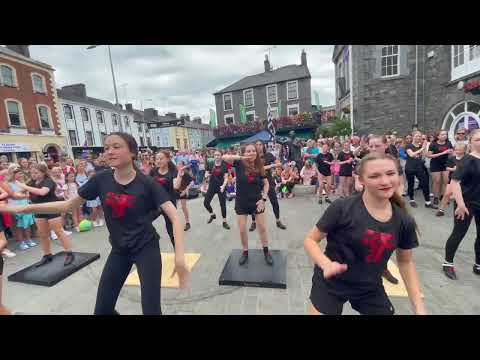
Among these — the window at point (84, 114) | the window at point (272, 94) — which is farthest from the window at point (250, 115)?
the window at point (84, 114)

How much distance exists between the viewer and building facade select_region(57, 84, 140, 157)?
28.6 m

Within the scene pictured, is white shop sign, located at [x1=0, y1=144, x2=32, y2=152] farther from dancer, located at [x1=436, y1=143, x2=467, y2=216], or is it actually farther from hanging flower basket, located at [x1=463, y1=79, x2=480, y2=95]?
hanging flower basket, located at [x1=463, y1=79, x2=480, y2=95]

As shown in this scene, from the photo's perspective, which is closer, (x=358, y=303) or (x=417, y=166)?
(x=358, y=303)

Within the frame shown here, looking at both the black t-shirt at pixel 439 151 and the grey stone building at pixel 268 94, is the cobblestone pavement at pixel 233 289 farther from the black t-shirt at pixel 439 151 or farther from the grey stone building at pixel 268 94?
the grey stone building at pixel 268 94

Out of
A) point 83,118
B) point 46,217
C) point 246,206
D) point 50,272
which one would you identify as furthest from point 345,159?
point 83,118

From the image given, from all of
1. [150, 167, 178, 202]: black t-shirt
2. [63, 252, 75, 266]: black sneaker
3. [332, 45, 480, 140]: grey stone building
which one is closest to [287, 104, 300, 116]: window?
[332, 45, 480, 140]: grey stone building

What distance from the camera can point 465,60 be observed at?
451 inches

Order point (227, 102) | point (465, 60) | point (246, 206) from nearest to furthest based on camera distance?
1. point (246, 206)
2. point (465, 60)
3. point (227, 102)

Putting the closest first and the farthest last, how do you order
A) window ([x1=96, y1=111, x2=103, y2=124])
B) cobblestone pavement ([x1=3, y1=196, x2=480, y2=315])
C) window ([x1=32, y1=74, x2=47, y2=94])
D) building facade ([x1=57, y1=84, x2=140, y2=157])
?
cobblestone pavement ([x1=3, y1=196, x2=480, y2=315]) → window ([x1=32, y1=74, x2=47, y2=94]) → building facade ([x1=57, y1=84, x2=140, y2=157]) → window ([x1=96, y1=111, x2=103, y2=124])

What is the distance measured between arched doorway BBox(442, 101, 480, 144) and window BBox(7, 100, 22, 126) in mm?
30863

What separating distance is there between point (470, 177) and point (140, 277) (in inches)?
165

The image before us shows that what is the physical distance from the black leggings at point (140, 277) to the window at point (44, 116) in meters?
27.5

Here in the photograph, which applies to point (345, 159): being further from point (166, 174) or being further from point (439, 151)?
point (166, 174)
